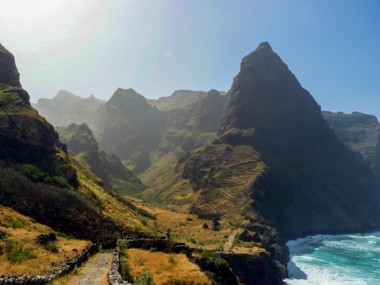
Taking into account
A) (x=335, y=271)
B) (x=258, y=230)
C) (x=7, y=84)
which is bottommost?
(x=335, y=271)

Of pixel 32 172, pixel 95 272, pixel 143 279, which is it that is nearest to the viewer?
pixel 143 279

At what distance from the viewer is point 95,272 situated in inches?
1380

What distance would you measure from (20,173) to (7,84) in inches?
1975

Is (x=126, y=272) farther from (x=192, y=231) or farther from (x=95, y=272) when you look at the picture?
(x=192, y=231)

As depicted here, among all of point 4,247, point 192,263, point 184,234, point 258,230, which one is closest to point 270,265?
point 184,234

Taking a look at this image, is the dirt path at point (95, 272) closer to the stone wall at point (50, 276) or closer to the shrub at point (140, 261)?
the stone wall at point (50, 276)

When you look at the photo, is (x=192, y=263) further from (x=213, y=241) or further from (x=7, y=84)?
(x=7, y=84)

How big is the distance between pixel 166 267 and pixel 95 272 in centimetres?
785

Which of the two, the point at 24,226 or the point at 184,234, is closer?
the point at 24,226

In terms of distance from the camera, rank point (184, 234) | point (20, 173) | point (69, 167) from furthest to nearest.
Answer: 1. point (184, 234)
2. point (69, 167)
3. point (20, 173)

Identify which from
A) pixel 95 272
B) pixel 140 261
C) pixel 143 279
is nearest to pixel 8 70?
pixel 140 261

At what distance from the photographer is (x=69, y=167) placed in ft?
305

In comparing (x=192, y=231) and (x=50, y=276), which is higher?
(x=50, y=276)

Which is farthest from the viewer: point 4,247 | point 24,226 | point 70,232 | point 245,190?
point 245,190
